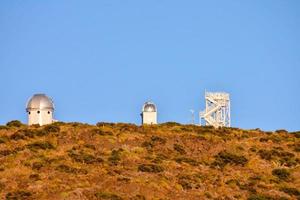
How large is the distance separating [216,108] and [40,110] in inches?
923

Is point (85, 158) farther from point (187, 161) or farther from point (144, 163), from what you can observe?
Result: point (187, 161)

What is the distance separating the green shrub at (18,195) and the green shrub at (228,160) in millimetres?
15448

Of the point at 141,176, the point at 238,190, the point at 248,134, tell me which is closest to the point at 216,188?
the point at 238,190

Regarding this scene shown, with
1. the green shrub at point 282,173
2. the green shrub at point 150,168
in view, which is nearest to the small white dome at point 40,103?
the green shrub at point 150,168

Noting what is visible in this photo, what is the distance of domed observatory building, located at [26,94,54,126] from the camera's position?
2692 inches

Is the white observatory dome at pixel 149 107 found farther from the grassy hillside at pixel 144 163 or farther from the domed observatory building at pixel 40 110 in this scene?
the grassy hillside at pixel 144 163

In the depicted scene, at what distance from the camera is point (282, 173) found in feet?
170

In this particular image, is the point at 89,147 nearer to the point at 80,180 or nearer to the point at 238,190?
the point at 80,180

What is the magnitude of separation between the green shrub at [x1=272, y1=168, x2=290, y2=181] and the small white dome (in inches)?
966

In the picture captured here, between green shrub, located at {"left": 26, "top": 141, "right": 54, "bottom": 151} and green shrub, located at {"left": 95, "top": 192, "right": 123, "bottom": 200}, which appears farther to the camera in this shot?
green shrub, located at {"left": 26, "top": 141, "right": 54, "bottom": 151}

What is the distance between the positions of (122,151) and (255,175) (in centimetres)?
968

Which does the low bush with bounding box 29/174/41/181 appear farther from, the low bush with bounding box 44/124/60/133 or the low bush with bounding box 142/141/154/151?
the low bush with bounding box 44/124/60/133

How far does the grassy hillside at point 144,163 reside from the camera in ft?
149

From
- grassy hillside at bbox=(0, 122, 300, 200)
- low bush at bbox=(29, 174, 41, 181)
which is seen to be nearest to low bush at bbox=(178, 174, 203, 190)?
grassy hillside at bbox=(0, 122, 300, 200)
